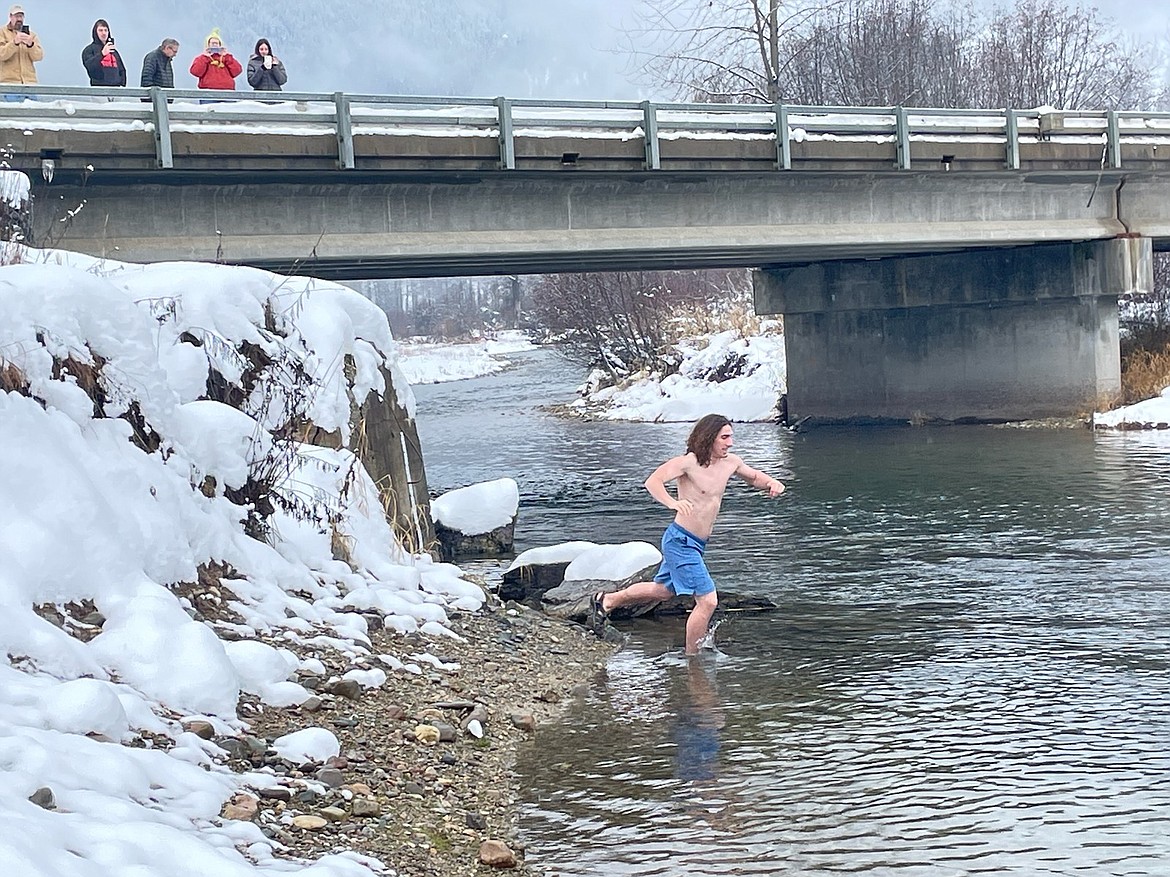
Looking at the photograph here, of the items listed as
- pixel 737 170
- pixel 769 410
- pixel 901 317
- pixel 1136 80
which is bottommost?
pixel 769 410

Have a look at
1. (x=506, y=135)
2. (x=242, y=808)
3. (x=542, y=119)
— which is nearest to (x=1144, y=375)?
(x=542, y=119)

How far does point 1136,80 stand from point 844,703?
205ft

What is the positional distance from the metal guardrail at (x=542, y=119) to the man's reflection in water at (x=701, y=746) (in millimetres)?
13284

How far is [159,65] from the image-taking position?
2084 centimetres

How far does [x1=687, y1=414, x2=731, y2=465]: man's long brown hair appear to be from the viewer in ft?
33.6

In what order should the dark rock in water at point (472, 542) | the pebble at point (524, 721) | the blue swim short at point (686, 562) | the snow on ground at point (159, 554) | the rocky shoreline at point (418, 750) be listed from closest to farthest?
the snow on ground at point (159, 554), the rocky shoreline at point (418, 750), the pebble at point (524, 721), the blue swim short at point (686, 562), the dark rock in water at point (472, 542)

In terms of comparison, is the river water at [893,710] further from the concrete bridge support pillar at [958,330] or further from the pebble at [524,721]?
the concrete bridge support pillar at [958,330]

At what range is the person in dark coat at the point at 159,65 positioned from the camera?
20.8m

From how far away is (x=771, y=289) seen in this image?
3709 cm

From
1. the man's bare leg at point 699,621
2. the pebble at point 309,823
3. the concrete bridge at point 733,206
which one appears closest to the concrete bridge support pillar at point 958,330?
the concrete bridge at point 733,206

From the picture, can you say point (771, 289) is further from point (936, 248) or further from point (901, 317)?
point (936, 248)

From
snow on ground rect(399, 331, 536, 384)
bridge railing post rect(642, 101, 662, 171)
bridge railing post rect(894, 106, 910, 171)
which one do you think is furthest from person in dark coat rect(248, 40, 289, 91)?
snow on ground rect(399, 331, 536, 384)

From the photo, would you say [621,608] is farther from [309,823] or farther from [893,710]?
[309,823]

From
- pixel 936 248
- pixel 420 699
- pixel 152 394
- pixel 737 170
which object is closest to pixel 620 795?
pixel 420 699
